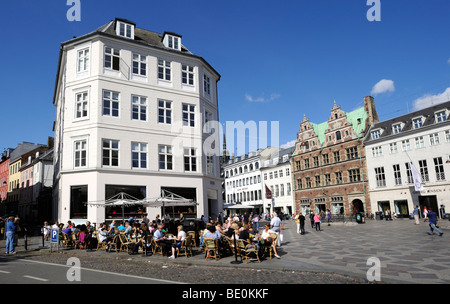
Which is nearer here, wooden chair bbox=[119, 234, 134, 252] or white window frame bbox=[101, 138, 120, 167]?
wooden chair bbox=[119, 234, 134, 252]

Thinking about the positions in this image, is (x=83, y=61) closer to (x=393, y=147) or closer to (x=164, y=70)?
(x=164, y=70)

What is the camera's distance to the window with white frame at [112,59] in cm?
2525

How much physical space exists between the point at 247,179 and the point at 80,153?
51972mm

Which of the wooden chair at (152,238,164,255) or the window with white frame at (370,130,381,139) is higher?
the window with white frame at (370,130,381,139)

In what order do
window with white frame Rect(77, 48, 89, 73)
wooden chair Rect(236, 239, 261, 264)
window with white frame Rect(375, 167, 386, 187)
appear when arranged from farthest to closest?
window with white frame Rect(375, 167, 386, 187)
window with white frame Rect(77, 48, 89, 73)
wooden chair Rect(236, 239, 261, 264)

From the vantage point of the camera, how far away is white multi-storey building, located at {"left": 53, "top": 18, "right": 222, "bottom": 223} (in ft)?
77.7

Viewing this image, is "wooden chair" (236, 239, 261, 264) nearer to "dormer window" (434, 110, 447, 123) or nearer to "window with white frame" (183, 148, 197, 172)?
"window with white frame" (183, 148, 197, 172)

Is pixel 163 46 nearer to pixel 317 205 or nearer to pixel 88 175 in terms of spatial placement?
pixel 88 175

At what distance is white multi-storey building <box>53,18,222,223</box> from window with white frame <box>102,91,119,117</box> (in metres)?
0.08

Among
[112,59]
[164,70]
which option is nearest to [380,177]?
[164,70]

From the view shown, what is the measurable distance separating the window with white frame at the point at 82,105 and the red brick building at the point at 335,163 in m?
38.7

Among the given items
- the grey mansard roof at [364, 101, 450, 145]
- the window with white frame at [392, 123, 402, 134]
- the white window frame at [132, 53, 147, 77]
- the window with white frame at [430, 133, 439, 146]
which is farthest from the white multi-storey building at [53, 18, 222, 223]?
the window with white frame at [392, 123, 402, 134]
